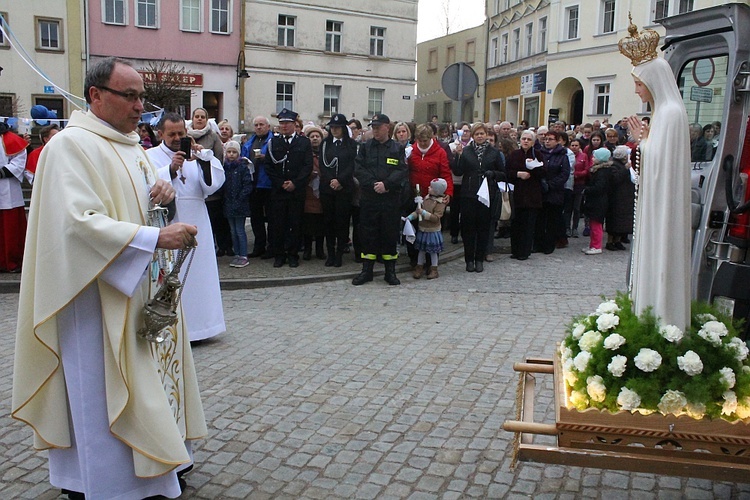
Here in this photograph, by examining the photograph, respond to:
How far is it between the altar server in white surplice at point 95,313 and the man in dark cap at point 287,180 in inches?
277

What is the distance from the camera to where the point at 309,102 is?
35.9m

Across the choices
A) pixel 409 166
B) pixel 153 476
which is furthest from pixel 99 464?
pixel 409 166

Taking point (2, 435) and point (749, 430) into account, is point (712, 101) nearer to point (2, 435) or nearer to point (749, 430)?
point (749, 430)

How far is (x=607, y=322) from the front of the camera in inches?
144

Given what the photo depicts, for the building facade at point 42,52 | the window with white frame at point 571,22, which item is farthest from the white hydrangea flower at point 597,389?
the window with white frame at point 571,22

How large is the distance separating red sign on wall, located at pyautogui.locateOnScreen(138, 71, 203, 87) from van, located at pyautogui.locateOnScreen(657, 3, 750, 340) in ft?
66.1

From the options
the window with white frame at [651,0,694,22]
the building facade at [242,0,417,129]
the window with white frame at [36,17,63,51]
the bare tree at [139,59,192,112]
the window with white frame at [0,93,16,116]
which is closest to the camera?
the bare tree at [139,59,192,112]

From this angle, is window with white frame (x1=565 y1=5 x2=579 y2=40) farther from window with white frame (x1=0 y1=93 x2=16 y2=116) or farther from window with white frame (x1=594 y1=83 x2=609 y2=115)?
window with white frame (x1=0 y1=93 x2=16 y2=116)

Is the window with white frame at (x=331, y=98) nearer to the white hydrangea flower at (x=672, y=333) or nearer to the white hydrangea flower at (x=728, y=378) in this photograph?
the white hydrangea flower at (x=672, y=333)

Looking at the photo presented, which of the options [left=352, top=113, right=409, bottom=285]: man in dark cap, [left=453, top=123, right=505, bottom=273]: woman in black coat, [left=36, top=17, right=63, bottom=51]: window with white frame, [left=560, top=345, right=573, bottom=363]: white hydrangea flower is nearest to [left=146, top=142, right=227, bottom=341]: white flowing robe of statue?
[left=352, top=113, right=409, bottom=285]: man in dark cap

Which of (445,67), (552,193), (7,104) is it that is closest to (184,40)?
(7,104)

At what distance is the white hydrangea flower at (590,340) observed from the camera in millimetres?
3641

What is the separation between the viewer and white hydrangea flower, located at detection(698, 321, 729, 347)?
11.4ft

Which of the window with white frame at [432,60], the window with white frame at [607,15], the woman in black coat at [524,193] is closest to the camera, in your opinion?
the woman in black coat at [524,193]
